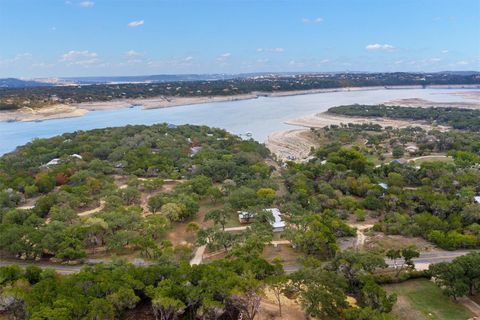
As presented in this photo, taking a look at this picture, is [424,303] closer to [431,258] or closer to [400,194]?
[431,258]

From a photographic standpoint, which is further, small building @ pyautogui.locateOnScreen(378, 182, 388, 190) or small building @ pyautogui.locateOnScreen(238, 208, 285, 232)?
small building @ pyautogui.locateOnScreen(378, 182, 388, 190)

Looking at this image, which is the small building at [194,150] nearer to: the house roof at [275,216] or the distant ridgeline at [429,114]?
the house roof at [275,216]

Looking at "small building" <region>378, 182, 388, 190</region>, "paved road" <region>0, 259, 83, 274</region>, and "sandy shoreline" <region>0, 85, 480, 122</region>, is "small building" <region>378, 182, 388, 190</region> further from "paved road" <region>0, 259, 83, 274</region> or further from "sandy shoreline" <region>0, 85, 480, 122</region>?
"sandy shoreline" <region>0, 85, 480, 122</region>

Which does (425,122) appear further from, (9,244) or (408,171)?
(9,244)

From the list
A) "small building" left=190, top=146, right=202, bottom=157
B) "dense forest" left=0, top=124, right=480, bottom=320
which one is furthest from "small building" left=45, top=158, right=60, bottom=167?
"small building" left=190, top=146, right=202, bottom=157

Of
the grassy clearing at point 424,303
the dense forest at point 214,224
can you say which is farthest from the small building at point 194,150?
the grassy clearing at point 424,303

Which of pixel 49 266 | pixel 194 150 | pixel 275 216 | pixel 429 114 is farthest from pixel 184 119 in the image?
pixel 49 266

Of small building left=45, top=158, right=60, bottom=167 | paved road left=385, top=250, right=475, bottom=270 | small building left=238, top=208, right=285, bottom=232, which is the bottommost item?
paved road left=385, top=250, right=475, bottom=270
